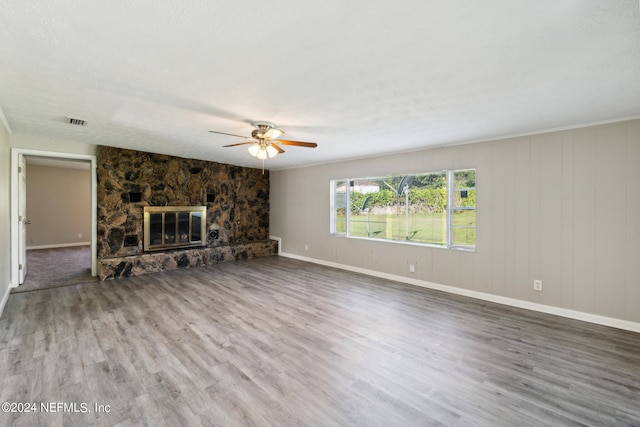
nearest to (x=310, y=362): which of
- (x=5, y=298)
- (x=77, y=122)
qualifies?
(x=77, y=122)

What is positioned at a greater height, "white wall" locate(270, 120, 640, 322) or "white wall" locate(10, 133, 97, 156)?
"white wall" locate(10, 133, 97, 156)

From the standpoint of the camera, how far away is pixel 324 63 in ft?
6.62

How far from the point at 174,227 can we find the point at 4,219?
256 centimetres

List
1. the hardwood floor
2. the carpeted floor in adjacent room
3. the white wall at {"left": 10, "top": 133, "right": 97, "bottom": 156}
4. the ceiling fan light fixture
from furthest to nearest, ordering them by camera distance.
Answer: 1. the carpeted floor in adjacent room
2. the white wall at {"left": 10, "top": 133, "right": 97, "bottom": 156}
3. the ceiling fan light fixture
4. the hardwood floor

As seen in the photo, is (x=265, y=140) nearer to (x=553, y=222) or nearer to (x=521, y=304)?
(x=553, y=222)

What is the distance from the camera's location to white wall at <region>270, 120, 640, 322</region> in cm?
317

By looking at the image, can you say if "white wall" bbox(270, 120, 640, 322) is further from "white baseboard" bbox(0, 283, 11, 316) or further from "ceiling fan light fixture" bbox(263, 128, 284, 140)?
"white baseboard" bbox(0, 283, 11, 316)

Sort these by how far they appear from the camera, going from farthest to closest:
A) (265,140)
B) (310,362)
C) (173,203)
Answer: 1. (173,203)
2. (265,140)
3. (310,362)

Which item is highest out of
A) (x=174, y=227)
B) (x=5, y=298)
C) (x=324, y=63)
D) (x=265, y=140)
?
(x=324, y=63)

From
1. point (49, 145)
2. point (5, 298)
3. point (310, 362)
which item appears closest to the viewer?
point (310, 362)

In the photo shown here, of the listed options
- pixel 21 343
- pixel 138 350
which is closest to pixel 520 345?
pixel 138 350

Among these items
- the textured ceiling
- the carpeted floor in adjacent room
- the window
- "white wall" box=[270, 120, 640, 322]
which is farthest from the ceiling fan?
the carpeted floor in adjacent room

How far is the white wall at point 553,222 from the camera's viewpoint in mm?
3174

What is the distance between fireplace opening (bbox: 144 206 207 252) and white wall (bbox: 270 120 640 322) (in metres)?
4.45
